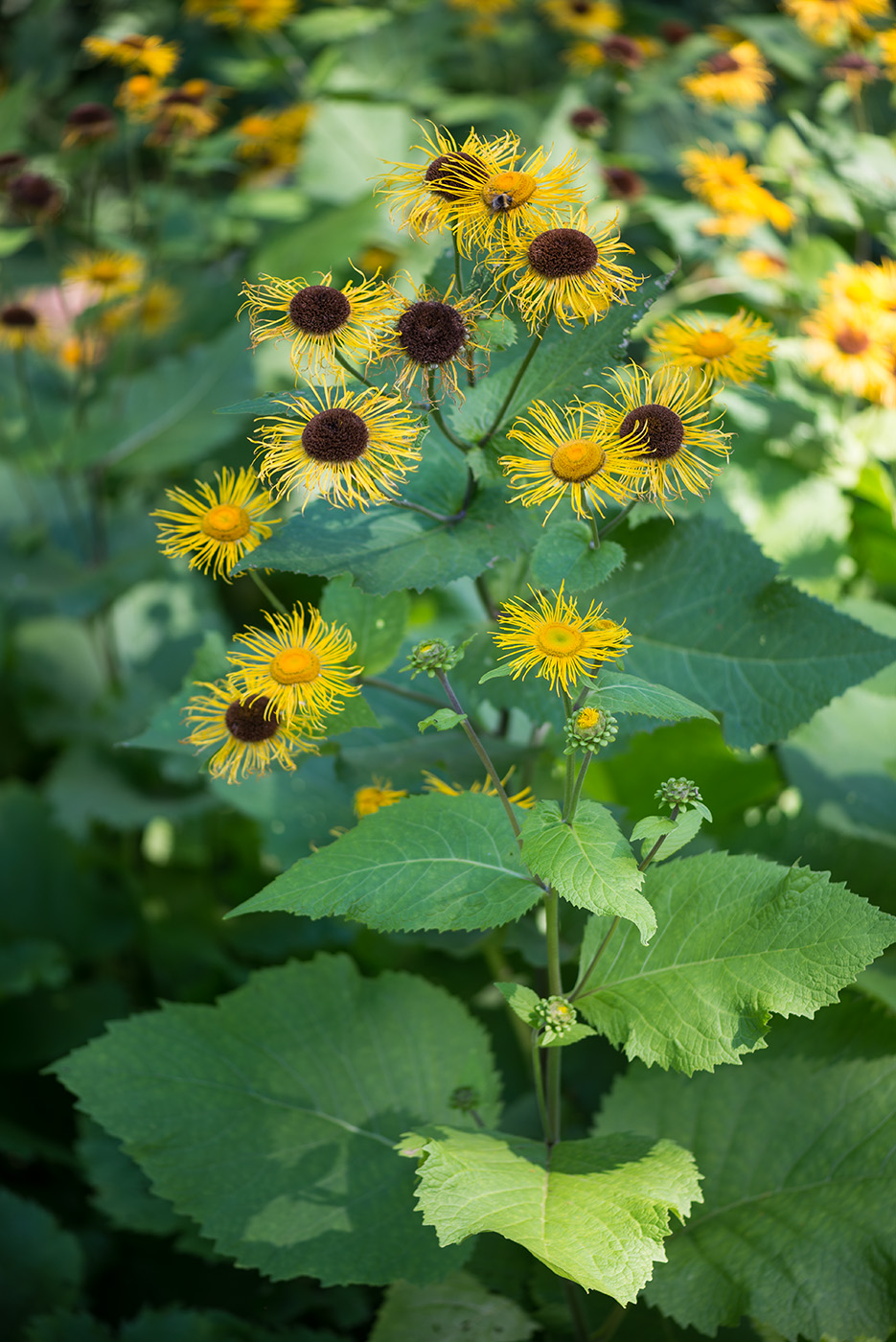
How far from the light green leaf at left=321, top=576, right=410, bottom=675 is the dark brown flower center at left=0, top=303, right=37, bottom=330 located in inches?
41.4

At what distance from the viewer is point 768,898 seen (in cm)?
67

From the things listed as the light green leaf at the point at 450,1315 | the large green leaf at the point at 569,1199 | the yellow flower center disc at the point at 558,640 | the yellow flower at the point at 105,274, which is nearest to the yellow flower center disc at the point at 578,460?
the yellow flower center disc at the point at 558,640

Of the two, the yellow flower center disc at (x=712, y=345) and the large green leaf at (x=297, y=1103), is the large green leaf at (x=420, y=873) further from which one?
the yellow flower center disc at (x=712, y=345)

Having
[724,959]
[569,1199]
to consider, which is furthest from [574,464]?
[569,1199]

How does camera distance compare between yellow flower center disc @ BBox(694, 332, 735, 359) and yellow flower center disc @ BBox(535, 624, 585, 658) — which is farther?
yellow flower center disc @ BBox(694, 332, 735, 359)

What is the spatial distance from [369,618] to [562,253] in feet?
1.08

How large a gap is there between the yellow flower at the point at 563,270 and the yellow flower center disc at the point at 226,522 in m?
0.24

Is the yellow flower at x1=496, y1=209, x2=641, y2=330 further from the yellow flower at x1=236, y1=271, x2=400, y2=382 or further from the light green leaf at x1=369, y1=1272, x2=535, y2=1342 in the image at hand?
the light green leaf at x1=369, y1=1272, x2=535, y2=1342

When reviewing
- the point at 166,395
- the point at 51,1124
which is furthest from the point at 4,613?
the point at 51,1124

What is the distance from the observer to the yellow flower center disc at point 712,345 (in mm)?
803

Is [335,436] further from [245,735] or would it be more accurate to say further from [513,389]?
[245,735]

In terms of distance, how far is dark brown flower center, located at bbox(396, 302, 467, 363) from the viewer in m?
0.67

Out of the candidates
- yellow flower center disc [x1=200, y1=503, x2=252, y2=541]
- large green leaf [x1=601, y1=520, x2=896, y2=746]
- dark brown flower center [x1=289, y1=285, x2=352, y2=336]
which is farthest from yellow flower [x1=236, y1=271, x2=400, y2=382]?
large green leaf [x1=601, y1=520, x2=896, y2=746]

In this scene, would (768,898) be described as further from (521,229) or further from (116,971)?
(116,971)
